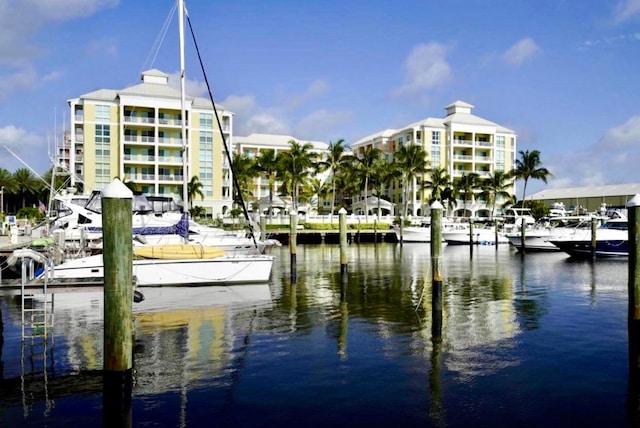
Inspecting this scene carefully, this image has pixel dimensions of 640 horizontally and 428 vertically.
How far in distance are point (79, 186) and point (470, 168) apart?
56.6 m

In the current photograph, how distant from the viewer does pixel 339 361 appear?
1265 cm

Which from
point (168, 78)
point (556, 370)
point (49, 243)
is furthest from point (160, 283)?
point (168, 78)

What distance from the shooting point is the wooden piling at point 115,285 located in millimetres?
8883

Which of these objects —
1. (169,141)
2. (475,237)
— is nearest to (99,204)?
(475,237)

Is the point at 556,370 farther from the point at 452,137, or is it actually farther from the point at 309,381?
the point at 452,137

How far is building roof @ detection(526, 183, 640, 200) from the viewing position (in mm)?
86375

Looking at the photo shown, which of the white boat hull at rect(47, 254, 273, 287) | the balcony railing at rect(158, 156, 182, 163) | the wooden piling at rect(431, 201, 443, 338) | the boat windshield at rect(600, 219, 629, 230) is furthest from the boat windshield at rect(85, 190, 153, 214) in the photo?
the balcony railing at rect(158, 156, 182, 163)

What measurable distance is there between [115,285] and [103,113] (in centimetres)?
6525

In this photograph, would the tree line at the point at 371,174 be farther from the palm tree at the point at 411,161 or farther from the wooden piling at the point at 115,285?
the wooden piling at the point at 115,285

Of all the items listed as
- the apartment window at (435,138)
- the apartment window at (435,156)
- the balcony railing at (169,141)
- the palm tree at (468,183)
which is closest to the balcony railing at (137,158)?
the balcony railing at (169,141)

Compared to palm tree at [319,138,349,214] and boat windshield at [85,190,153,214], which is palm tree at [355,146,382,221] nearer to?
palm tree at [319,138,349,214]

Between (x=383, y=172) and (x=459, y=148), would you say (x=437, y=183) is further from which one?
(x=459, y=148)

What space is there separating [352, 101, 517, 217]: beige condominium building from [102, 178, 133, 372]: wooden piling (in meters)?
78.3

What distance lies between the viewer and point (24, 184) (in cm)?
8438
